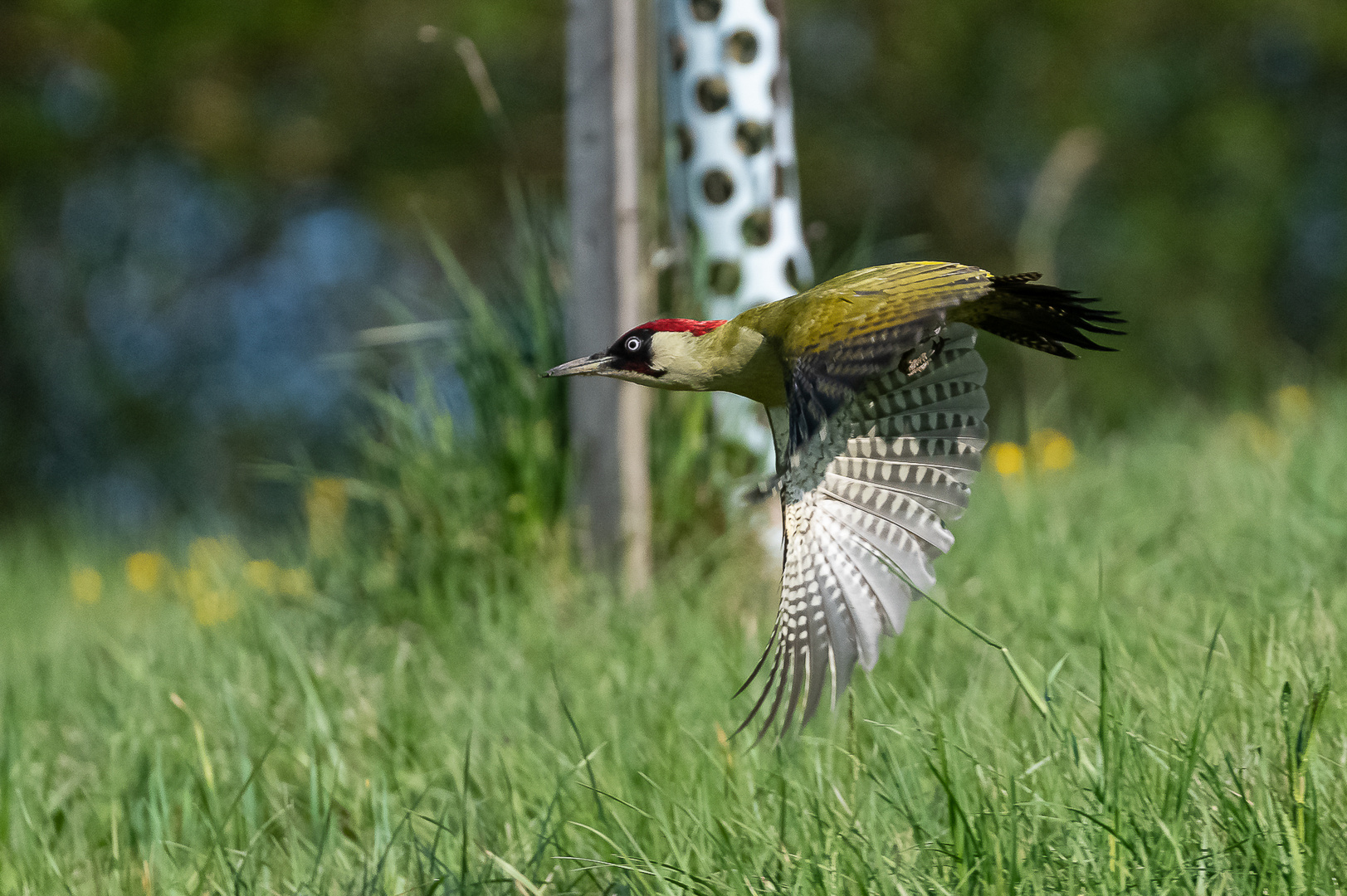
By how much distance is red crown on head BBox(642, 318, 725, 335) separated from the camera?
202cm

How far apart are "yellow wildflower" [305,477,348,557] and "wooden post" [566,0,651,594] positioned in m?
0.83

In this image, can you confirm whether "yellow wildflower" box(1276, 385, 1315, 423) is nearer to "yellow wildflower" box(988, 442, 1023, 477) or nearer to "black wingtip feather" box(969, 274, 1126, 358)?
"yellow wildflower" box(988, 442, 1023, 477)

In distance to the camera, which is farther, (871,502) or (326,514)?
(326,514)

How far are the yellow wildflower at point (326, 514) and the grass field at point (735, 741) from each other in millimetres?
215

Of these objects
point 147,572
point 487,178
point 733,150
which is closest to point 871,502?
point 733,150

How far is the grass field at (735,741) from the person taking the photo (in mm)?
1751

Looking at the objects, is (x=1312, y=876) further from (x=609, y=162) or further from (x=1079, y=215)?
(x=1079, y=215)

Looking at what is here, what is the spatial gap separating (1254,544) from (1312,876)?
164cm

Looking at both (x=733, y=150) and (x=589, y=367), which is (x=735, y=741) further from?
(x=733, y=150)

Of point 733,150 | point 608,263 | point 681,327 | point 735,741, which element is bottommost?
point 735,741

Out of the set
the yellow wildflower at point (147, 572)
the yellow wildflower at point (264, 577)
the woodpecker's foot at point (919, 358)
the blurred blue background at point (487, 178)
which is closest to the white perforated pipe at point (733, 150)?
the yellow wildflower at point (264, 577)

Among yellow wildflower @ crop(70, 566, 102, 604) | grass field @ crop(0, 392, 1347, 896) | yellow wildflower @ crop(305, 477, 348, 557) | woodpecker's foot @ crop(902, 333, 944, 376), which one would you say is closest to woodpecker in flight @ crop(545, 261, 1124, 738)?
woodpecker's foot @ crop(902, 333, 944, 376)

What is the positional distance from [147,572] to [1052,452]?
3.48 metres

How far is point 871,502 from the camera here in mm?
1864
